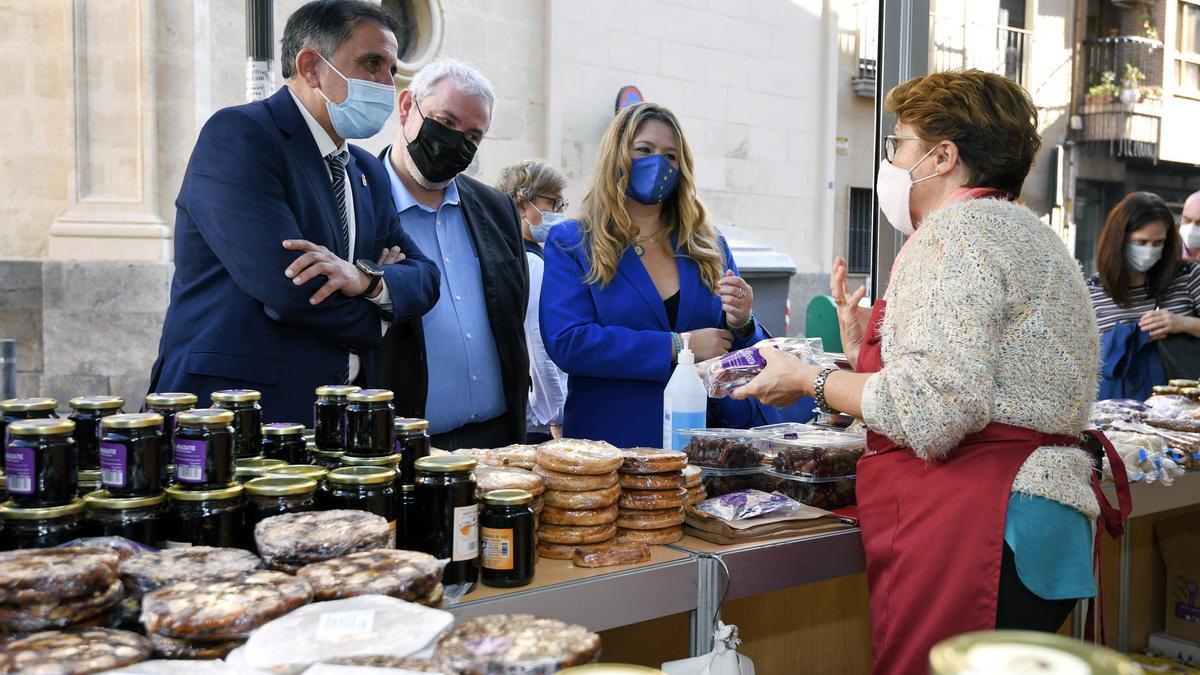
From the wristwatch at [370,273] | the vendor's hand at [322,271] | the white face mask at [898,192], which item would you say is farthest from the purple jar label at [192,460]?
the white face mask at [898,192]

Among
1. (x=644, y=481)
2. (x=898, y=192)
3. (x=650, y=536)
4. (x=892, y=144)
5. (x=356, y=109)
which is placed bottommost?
(x=650, y=536)

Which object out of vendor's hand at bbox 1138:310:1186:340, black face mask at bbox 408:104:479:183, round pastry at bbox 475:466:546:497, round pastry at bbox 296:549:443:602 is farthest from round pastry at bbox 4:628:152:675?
vendor's hand at bbox 1138:310:1186:340

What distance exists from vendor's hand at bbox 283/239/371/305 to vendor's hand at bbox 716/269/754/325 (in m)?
1.04

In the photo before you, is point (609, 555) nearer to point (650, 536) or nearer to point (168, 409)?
point (650, 536)

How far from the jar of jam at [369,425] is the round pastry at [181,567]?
0.33 m

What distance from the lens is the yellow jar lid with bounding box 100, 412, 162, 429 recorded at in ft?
4.45

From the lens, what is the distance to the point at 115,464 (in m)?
1.38

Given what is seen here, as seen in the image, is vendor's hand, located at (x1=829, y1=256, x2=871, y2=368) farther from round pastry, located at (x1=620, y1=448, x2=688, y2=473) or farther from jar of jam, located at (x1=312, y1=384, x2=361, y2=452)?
jar of jam, located at (x1=312, y1=384, x2=361, y2=452)

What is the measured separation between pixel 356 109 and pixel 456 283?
63 cm

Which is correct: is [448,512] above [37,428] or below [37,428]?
below

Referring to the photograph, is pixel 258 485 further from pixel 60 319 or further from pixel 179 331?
pixel 60 319

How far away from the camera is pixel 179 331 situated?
2.37 m

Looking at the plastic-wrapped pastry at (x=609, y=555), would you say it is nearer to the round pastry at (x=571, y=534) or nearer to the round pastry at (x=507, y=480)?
the round pastry at (x=571, y=534)

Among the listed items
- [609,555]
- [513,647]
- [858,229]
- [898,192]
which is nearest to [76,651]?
[513,647]
